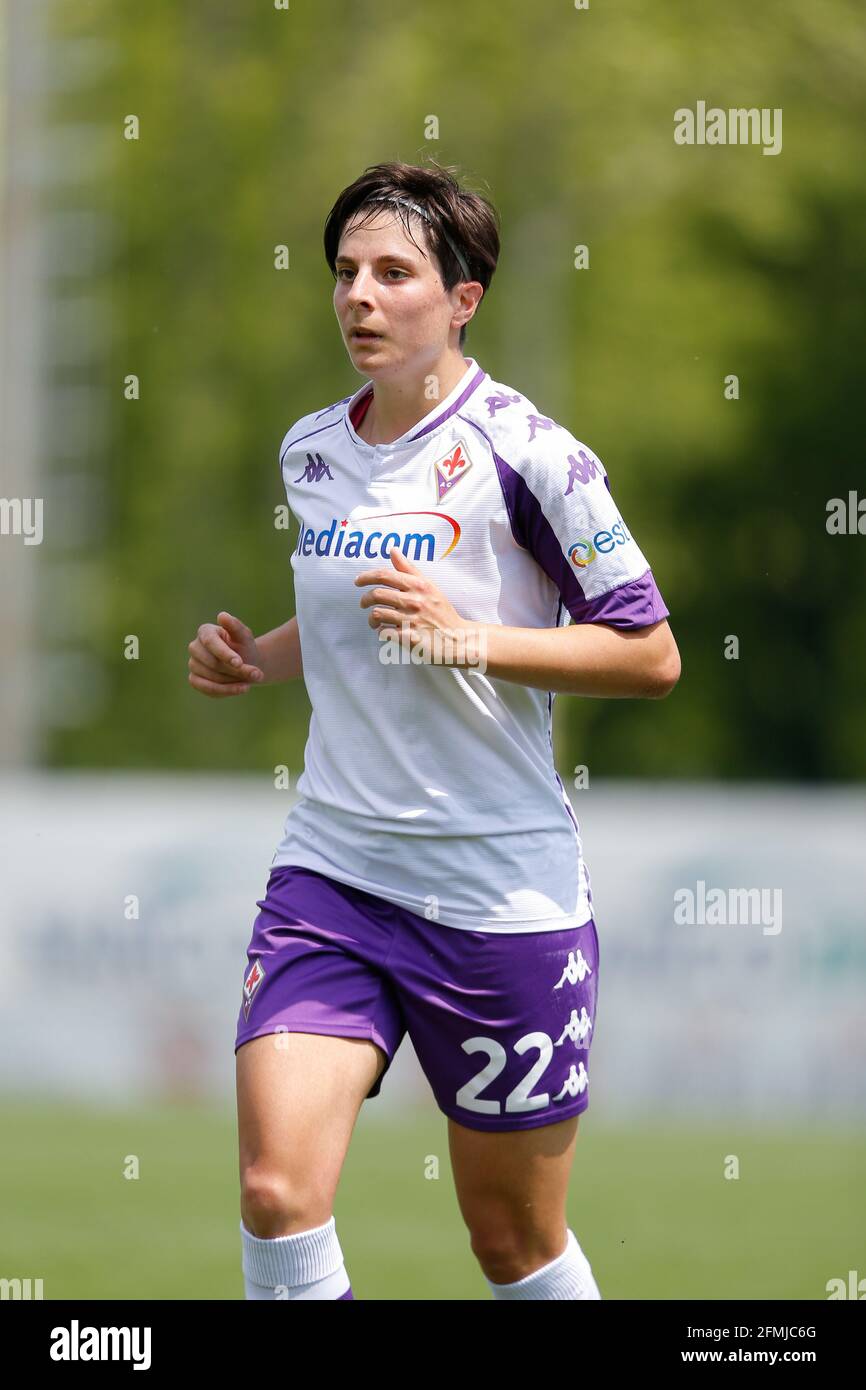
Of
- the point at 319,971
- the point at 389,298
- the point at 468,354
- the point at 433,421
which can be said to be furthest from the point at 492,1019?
the point at 468,354

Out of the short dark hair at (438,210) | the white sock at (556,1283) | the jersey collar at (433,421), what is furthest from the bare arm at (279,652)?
the white sock at (556,1283)

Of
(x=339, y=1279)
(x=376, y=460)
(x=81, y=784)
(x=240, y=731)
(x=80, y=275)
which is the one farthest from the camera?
(x=240, y=731)

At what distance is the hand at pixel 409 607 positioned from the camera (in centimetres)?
341

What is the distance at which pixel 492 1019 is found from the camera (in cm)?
362

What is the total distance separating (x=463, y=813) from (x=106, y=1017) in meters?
5.70

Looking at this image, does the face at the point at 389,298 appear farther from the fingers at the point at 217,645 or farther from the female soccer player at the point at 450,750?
the fingers at the point at 217,645

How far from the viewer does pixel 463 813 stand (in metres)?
3.63

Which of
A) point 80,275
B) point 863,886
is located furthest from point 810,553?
point 863,886

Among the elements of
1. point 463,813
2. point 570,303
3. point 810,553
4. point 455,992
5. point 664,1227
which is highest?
point 570,303

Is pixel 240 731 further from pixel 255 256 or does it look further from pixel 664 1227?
pixel 664 1227

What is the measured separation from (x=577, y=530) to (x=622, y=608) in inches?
6.7

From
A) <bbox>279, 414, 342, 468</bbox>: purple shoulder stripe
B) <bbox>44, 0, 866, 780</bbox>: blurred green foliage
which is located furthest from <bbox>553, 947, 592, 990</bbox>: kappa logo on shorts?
<bbox>44, 0, 866, 780</bbox>: blurred green foliage

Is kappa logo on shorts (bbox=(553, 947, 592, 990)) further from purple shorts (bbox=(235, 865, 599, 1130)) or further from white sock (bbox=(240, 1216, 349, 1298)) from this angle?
white sock (bbox=(240, 1216, 349, 1298))

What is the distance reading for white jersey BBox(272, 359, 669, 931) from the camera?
359 centimetres
